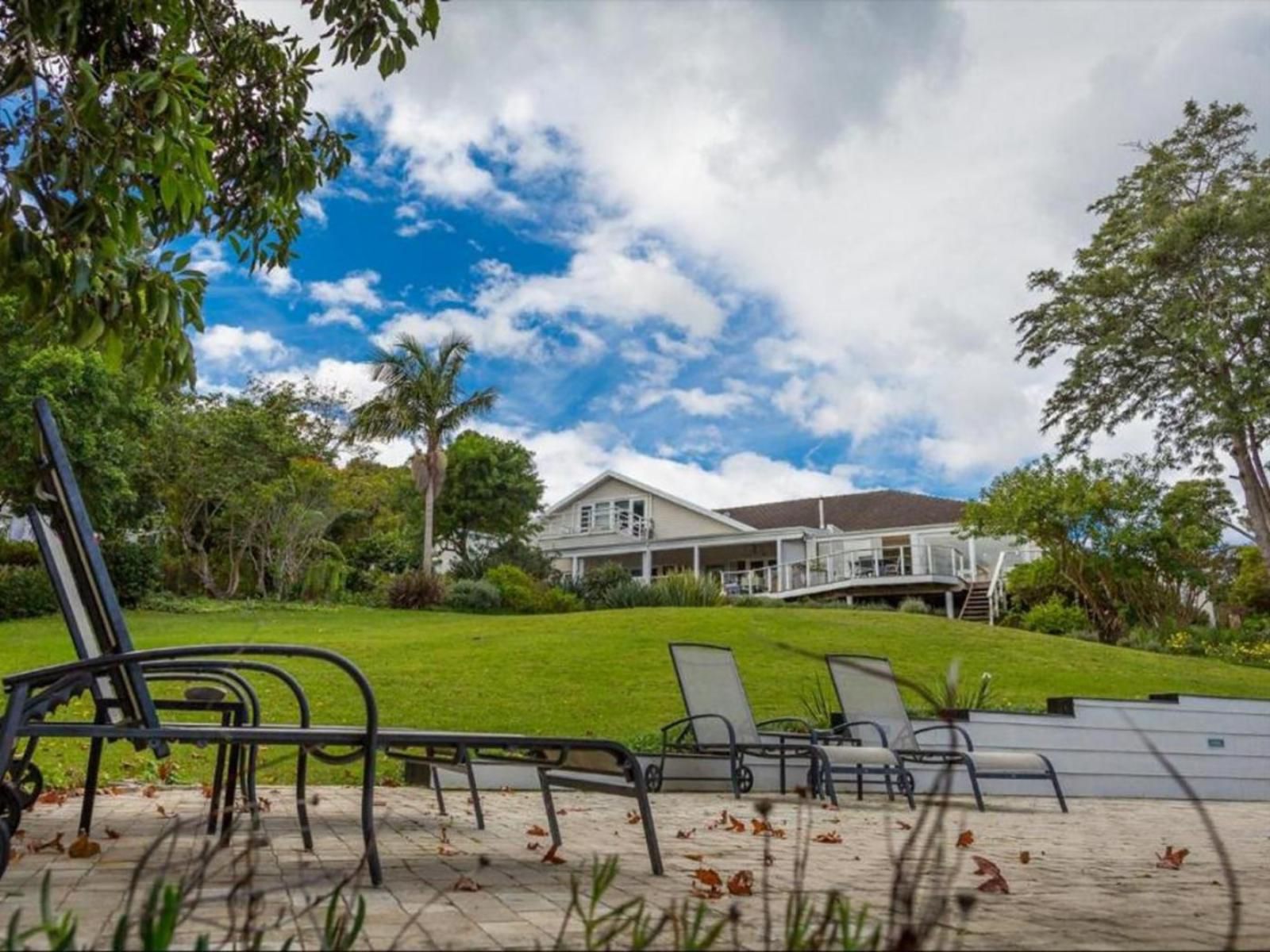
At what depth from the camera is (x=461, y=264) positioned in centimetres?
3192

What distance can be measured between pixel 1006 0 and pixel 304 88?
32.7ft

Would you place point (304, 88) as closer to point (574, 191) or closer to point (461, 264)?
point (574, 191)

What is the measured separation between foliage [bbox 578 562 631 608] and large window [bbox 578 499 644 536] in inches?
516

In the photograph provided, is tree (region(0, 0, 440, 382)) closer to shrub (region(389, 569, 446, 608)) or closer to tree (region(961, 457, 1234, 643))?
shrub (region(389, 569, 446, 608))

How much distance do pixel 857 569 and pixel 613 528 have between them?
12.4 m

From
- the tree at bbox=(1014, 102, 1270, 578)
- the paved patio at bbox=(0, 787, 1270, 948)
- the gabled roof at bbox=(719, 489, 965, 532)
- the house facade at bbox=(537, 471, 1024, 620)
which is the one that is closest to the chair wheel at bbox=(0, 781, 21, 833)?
the paved patio at bbox=(0, 787, 1270, 948)

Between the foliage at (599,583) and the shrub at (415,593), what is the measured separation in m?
4.17

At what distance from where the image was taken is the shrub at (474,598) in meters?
25.3

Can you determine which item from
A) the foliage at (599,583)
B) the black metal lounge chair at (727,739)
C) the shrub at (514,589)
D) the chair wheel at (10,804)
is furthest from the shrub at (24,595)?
the chair wheel at (10,804)

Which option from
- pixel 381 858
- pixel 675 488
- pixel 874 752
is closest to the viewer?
pixel 381 858

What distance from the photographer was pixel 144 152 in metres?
3.76

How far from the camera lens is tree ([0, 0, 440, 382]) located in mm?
3631

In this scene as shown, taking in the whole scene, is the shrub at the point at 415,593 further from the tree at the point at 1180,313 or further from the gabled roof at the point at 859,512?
the gabled roof at the point at 859,512

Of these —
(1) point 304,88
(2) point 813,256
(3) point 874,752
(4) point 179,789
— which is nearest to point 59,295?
(1) point 304,88
